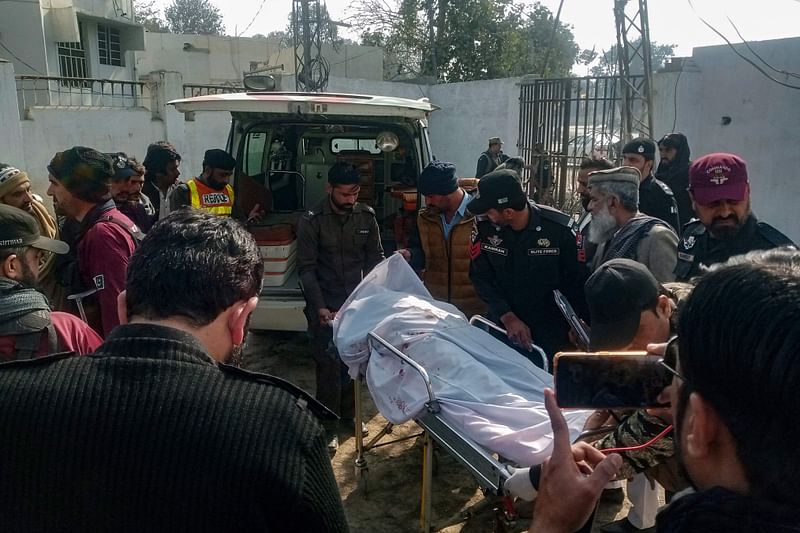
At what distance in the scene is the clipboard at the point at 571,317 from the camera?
3084 mm

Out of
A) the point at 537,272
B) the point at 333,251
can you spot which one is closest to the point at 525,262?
the point at 537,272

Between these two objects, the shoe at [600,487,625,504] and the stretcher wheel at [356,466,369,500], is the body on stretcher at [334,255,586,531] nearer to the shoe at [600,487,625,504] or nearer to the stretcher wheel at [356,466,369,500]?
the stretcher wheel at [356,466,369,500]

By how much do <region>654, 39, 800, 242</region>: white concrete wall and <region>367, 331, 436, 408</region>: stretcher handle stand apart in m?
6.08

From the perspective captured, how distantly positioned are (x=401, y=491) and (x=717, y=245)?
2096mm

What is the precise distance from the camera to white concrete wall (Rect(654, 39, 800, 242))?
696 centimetres

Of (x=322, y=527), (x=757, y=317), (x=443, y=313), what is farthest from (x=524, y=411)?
(x=757, y=317)

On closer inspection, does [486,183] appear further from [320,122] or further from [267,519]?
[267,519]

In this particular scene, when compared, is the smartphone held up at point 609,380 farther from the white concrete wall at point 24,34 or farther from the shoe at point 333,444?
the white concrete wall at point 24,34

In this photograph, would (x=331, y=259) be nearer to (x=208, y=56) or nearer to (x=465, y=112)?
(x=465, y=112)

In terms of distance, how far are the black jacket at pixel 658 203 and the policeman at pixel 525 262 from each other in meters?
1.26

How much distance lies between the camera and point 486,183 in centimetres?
339

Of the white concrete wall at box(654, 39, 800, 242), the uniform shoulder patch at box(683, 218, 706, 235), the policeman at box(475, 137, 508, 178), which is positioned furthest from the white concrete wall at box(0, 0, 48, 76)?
the uniform shoulder patch at box(683, 218, 706, 235)

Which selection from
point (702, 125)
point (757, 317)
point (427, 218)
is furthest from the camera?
point (702, 125)

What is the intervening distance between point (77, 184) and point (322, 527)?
2.25 meters
